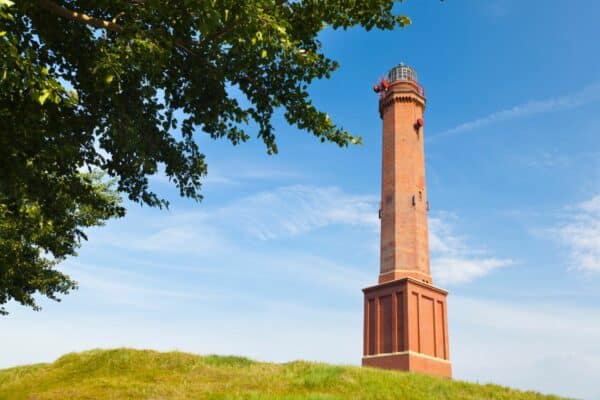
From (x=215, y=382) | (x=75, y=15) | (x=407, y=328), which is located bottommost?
(x=215, y=382)

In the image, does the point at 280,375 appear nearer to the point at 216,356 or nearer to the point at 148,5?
the point at 216,356

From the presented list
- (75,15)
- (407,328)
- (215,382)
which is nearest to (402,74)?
(407,328)

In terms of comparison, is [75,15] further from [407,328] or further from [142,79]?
[407,328]

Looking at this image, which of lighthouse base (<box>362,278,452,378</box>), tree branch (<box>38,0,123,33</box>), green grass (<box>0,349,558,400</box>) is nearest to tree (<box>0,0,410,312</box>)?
tree branch (<box>38,0,123,33</box>)

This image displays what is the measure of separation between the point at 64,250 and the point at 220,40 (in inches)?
639

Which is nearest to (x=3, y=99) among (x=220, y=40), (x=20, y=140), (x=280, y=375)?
(x=20, y=140)

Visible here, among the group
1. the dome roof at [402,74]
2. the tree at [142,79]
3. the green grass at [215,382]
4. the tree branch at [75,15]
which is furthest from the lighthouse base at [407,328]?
the tree branch at [75,15]

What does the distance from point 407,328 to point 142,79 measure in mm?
24208

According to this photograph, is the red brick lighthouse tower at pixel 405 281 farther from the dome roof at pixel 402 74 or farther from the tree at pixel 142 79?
the tree at pixel 142 79

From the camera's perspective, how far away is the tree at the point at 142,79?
29.8 ft

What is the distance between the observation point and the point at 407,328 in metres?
31.0

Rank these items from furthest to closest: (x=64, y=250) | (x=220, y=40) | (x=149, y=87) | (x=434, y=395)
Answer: (x=64, y=250) < (x=434, y=395) < (x=149, y=87) < (x=220, y=40)

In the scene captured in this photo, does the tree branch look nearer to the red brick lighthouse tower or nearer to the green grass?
the green grass

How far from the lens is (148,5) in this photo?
9273 millimetres
